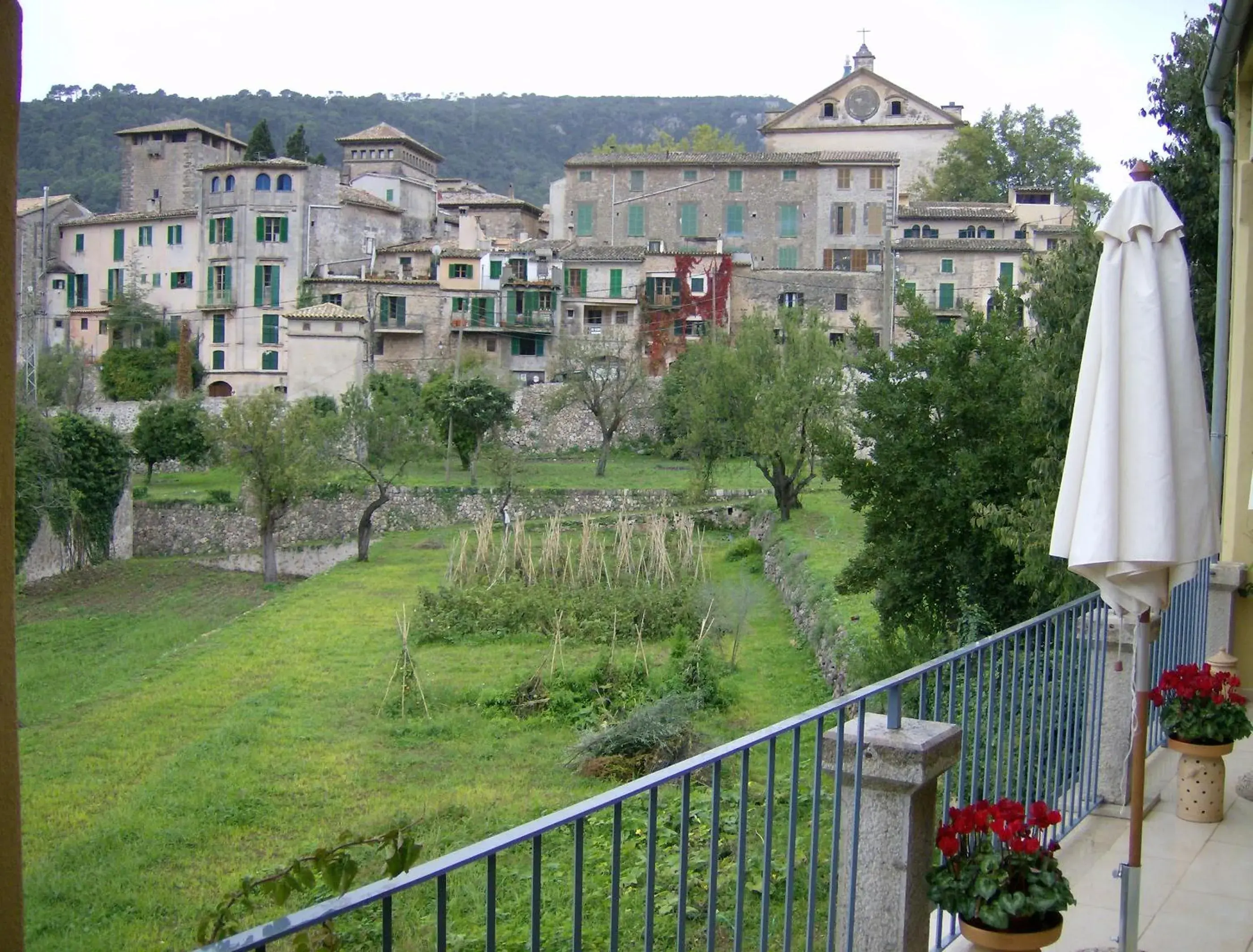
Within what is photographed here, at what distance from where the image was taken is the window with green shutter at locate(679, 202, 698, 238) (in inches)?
1986

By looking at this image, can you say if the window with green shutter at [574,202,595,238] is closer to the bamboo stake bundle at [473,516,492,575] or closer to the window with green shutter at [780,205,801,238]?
the window with green shutter at [780,205,801,238]

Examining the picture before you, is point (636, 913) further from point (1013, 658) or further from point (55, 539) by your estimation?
point (55, 539)

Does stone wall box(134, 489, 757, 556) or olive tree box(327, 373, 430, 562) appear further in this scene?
stone wall box(134, 489, 757, 556)

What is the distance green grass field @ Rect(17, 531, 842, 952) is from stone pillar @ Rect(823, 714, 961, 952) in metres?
4.91

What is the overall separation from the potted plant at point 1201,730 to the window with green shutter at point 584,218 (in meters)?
47.1

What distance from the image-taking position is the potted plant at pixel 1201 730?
5.48 meters

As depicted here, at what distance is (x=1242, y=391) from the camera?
28.3ft

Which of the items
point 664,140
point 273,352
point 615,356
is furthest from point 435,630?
point 664,140

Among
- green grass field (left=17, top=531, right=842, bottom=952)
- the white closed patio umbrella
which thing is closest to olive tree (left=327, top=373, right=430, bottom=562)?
green grass field (left=17, top=531, right=842, bottom=952)

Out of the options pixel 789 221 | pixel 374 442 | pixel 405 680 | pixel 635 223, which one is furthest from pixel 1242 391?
pixel 635 223

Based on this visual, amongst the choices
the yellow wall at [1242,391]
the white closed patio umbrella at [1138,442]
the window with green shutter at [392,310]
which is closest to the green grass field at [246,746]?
the white closed patio umbrella at [1138,442]

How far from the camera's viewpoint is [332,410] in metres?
38.2

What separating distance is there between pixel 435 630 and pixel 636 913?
1187cm

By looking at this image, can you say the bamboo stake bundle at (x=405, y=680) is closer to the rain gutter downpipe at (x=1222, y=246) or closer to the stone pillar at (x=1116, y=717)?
the rain gutter downpipe at (x=1222, y=246)
